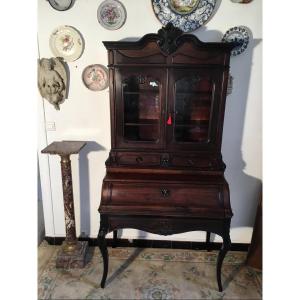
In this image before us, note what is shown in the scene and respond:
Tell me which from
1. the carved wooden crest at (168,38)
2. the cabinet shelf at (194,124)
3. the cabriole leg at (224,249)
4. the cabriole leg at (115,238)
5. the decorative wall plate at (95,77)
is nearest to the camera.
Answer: the carved wooden crest at (168,38)

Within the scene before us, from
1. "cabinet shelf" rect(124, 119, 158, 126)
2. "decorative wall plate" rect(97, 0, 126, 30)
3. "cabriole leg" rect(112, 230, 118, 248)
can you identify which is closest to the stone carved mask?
"decorative wall plate" rect(97, 0, 126, 30)

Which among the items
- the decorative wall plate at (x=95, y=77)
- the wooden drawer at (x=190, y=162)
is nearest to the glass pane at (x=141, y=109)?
the wooden drawer at (x=190, y=162)

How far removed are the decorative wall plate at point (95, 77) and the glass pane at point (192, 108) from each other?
78 cm

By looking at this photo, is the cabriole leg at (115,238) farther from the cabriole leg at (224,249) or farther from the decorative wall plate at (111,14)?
the decorative wall plate at (111,14)

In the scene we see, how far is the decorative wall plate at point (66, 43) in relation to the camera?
2.19 meters

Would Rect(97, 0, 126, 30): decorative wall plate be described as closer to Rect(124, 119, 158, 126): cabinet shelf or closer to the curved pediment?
the curved pediment

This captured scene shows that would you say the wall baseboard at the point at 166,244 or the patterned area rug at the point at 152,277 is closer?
the patterned area rug at the point at 152,277

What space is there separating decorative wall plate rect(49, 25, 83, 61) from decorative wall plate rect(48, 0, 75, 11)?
6.3 inches

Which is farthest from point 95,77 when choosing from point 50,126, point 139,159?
point 139,159

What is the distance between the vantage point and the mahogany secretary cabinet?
1874mm

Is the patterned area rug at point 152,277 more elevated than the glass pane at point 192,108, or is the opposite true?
the glass pane at point 192,108
